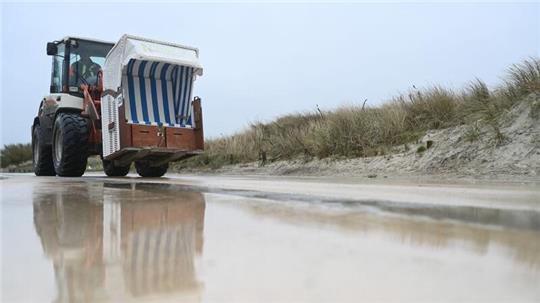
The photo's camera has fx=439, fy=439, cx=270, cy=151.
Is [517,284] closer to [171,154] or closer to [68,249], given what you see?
[68,249]

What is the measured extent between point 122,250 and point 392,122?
302 inches

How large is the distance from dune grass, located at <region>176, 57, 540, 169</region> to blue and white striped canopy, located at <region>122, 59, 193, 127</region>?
3.07 metres

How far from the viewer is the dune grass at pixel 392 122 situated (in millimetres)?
6855

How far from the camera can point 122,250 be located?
1169mm

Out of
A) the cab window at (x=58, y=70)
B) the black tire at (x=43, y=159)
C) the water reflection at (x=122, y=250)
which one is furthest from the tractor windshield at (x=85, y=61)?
the water reflection at (x=122, y=250)

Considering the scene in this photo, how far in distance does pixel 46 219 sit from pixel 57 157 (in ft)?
21.8

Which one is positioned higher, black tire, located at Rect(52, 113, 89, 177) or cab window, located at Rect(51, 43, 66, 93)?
cab window, located at Rect(51, 43, 66, 93)

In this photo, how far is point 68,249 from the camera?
117 centimetres

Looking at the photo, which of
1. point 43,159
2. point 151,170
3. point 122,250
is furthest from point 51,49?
point 122,250

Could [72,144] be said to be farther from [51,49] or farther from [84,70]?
[51,49]

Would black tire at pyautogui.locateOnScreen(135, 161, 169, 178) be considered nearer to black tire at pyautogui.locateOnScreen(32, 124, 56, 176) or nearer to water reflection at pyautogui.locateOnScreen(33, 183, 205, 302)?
black tire at pyautogui.locateOnScreen(32, 124, 56, 176)

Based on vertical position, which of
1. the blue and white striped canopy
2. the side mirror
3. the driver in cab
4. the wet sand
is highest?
the side mirror

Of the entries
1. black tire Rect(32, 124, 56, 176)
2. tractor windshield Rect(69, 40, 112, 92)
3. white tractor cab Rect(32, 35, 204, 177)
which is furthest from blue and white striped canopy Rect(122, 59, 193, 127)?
black tire Rect(32, 124, 56, 176)

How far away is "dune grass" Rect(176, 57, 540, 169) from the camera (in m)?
6.86
